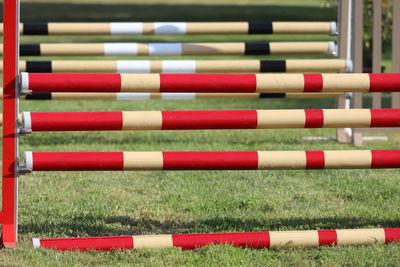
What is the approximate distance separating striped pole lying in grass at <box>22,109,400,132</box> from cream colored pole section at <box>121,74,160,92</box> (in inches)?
4.5

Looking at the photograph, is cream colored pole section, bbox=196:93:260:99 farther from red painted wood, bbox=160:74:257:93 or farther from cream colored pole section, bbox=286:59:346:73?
red painted wood, bbox=160:74:257:93

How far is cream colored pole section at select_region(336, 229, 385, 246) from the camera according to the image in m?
4.47

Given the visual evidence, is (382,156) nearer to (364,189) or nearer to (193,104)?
(364,189)

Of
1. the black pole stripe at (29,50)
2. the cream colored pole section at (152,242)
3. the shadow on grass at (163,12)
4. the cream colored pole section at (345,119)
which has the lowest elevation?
the cream colored pole section at (152,242)

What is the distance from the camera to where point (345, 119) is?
448 centimetres

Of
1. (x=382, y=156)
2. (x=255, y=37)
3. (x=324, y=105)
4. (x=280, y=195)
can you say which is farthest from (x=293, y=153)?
(x=255, y=37)

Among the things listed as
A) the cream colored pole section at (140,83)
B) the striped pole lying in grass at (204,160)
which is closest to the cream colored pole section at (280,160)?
the striped pole lying in grass at (204,160)

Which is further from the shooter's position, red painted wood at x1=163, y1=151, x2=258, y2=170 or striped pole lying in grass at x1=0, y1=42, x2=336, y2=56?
Answer: striped pole lying in grass at x1=0, y1=42, x2=336, y2=56

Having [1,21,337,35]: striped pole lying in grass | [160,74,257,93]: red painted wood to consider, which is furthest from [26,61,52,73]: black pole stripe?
[160,74,257,93]: red painted wood

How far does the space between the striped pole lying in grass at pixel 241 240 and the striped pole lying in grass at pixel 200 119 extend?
0.49 meters

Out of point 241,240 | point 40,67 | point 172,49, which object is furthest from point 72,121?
point 172,49

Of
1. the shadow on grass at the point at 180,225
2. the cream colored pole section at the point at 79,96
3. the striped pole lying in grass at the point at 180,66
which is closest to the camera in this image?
the shadow on grass at the point at 180,225

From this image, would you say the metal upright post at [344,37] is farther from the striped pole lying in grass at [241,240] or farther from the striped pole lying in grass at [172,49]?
the striped pole lying in grass at [241,240]

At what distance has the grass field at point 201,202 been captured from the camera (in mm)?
4293
